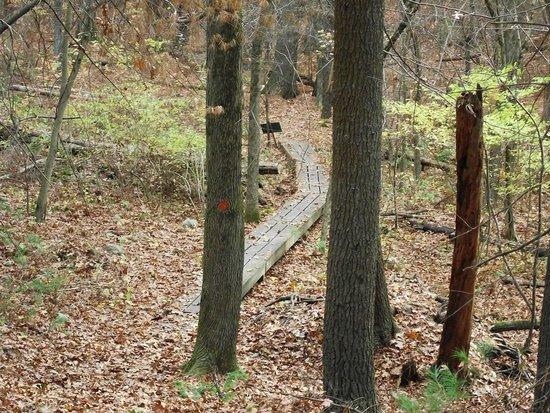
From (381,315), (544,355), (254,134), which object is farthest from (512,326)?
(254,134)

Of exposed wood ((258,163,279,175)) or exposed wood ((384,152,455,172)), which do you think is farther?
exposed wood ((384,152,455,172))

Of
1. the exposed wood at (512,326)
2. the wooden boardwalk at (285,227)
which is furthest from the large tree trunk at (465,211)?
the wooden boardwalk at (285,227)

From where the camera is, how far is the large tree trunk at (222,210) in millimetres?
7383

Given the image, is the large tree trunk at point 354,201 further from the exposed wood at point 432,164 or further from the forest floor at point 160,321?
the exposed wood at point 432,164

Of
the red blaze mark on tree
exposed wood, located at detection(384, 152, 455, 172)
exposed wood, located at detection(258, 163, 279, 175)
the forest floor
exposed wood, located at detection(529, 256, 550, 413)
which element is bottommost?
the forest floor

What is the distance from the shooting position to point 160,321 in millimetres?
10227

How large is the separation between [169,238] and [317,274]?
11.5 feet

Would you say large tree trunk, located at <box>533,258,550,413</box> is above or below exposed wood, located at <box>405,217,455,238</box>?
above

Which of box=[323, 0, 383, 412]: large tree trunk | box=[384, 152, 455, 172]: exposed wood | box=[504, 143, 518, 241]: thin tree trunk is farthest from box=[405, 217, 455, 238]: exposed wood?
box=[323, 0, 383, 412]: large tree trunk

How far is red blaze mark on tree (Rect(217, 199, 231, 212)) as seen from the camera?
306 inches

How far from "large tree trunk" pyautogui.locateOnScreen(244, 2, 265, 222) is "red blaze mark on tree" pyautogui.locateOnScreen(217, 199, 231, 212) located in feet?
21.1

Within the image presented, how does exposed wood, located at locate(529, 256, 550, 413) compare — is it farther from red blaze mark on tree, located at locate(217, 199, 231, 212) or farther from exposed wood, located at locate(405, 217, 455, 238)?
exposed wood, located at locate(405, 217, 455, 238)

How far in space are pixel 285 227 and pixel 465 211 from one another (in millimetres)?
7933

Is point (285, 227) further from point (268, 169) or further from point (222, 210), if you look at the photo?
point (222, 210)
